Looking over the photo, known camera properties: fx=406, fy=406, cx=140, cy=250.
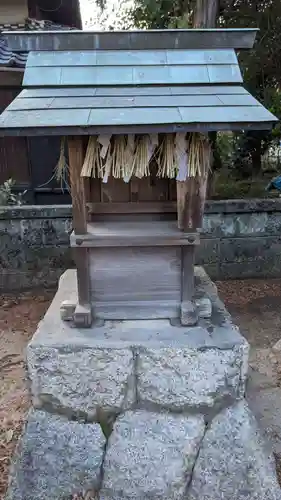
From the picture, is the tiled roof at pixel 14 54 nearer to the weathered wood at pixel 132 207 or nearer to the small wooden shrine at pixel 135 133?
the small wooden shrine at pixel 135 133

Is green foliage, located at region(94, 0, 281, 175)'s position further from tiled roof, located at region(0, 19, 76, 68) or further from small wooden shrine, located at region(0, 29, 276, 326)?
small wooden shrine, located at region(0, 29, 276, 326)

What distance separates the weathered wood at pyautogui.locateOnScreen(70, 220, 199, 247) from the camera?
2.35m

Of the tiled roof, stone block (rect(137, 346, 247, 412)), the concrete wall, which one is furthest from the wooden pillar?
the tiled roof

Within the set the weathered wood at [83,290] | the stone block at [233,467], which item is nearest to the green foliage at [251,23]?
the weathered wood at [83,290]

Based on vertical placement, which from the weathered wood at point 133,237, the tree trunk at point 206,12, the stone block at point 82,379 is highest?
the tree trunk at point 206,12

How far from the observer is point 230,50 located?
2307mm

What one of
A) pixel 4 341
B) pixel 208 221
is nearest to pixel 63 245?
pixel 4 341

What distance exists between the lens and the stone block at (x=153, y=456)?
2.41 metres

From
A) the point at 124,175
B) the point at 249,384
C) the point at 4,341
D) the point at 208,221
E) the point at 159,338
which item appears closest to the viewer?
the point at 124,175

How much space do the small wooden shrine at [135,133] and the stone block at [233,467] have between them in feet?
2.27

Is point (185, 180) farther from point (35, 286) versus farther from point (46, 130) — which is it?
point (35, 286)

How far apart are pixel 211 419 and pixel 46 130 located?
1897mm

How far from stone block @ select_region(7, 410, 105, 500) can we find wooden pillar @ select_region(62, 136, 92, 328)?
0.63 metres

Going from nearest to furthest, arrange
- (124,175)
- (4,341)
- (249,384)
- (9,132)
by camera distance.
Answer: (9,132) < (124,175) < (249,384) < (4,341)
